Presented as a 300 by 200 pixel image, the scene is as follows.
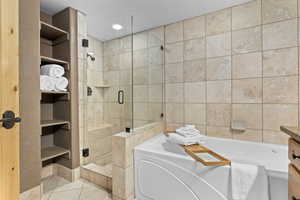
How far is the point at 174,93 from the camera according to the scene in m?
2.33

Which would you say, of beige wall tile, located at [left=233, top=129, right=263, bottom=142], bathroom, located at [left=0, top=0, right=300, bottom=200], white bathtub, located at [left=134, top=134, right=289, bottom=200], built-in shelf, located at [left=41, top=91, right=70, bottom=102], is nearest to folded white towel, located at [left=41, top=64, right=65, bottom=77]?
bathroom, located at [left=0, top=0, right=300, bottom=200]

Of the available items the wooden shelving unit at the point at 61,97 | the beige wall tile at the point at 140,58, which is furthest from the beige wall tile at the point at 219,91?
the wooden shelving unit at the point at 61,97

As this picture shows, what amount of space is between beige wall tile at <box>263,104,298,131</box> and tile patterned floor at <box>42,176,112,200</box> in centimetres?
200

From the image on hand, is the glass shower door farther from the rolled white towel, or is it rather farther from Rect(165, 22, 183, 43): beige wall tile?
Rect(165, 22, 183, 43): beige wall tile

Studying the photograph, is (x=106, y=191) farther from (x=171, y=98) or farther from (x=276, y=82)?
(x=276, y=82)

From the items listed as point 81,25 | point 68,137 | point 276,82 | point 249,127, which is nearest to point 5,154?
point 68,137

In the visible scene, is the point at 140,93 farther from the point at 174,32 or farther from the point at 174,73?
the point at 174,32

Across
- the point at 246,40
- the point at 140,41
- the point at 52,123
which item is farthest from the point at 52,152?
the point at 246,40

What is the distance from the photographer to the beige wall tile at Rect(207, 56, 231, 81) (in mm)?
1950

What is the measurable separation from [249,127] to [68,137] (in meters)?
2.33

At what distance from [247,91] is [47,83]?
2431 mm

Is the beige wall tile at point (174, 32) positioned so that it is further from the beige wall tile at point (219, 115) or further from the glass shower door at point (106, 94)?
the beige wall tile at point (219, 115)

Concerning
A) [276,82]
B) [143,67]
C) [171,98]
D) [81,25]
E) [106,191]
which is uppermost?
[81,25]

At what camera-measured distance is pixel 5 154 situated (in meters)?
0.84
